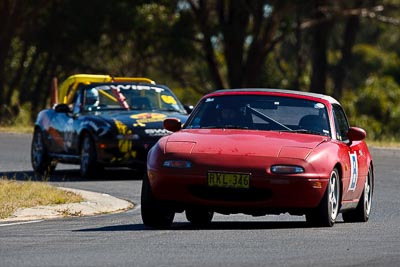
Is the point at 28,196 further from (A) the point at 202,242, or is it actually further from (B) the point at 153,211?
(A) the point at 202,242

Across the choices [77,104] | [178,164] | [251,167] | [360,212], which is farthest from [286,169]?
[77,104]

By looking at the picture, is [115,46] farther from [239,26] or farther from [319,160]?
[319,160]

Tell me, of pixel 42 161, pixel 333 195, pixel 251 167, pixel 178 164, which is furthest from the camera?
pixel 42 161

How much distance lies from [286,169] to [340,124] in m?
2.03

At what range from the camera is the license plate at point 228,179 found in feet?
39.3

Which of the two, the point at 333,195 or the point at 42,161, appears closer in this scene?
the point at 333,195

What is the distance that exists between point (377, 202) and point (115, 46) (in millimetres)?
32777

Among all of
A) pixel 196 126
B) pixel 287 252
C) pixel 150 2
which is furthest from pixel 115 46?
pixel 287 252

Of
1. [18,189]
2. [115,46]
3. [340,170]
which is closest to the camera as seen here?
[340,170]

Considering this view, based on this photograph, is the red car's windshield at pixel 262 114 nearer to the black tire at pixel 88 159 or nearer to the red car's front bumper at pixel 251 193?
the red car's front bumper at pixel 251 193

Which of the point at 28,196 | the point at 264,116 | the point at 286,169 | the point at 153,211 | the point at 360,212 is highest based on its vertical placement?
the point at 264,116

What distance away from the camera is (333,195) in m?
12.6

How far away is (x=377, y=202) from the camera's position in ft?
56.6

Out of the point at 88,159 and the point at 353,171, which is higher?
the point at 353,171
